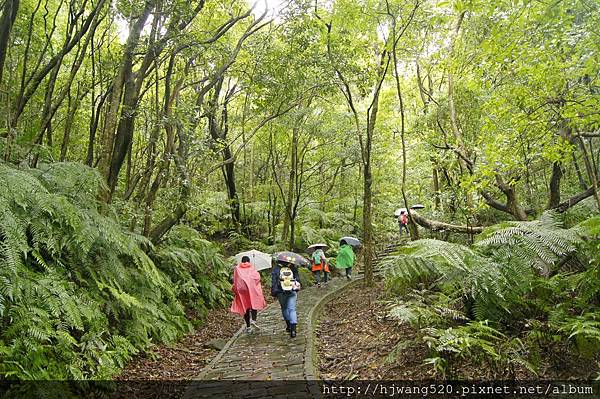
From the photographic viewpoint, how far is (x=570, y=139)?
815 cm

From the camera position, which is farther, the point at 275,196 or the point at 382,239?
the point at 382,239

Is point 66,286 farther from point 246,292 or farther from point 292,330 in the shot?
point 292,330

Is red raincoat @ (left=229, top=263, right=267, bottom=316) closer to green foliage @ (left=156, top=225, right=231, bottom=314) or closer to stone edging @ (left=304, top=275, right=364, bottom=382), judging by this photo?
stone edging @ (left=304, top=275, right=364, bottom=382)

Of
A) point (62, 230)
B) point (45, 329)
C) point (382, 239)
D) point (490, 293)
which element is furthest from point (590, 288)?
point (382, 239)

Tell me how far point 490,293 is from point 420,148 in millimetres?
10770

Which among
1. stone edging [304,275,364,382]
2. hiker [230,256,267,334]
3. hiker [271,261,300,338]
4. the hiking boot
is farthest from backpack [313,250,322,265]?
the hiking boot

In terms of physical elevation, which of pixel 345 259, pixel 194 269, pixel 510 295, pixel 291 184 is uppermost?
pixel 291 184

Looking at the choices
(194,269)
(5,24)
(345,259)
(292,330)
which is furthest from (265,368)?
(345,259)

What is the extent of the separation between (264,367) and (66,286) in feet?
9.86

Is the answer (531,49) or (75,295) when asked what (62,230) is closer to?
(75,295)

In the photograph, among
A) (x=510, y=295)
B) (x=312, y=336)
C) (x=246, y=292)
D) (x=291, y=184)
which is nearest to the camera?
(x=510, y=295)

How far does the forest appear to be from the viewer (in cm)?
449

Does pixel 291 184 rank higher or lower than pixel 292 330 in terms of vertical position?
higher

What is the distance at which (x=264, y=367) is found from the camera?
6.02m
